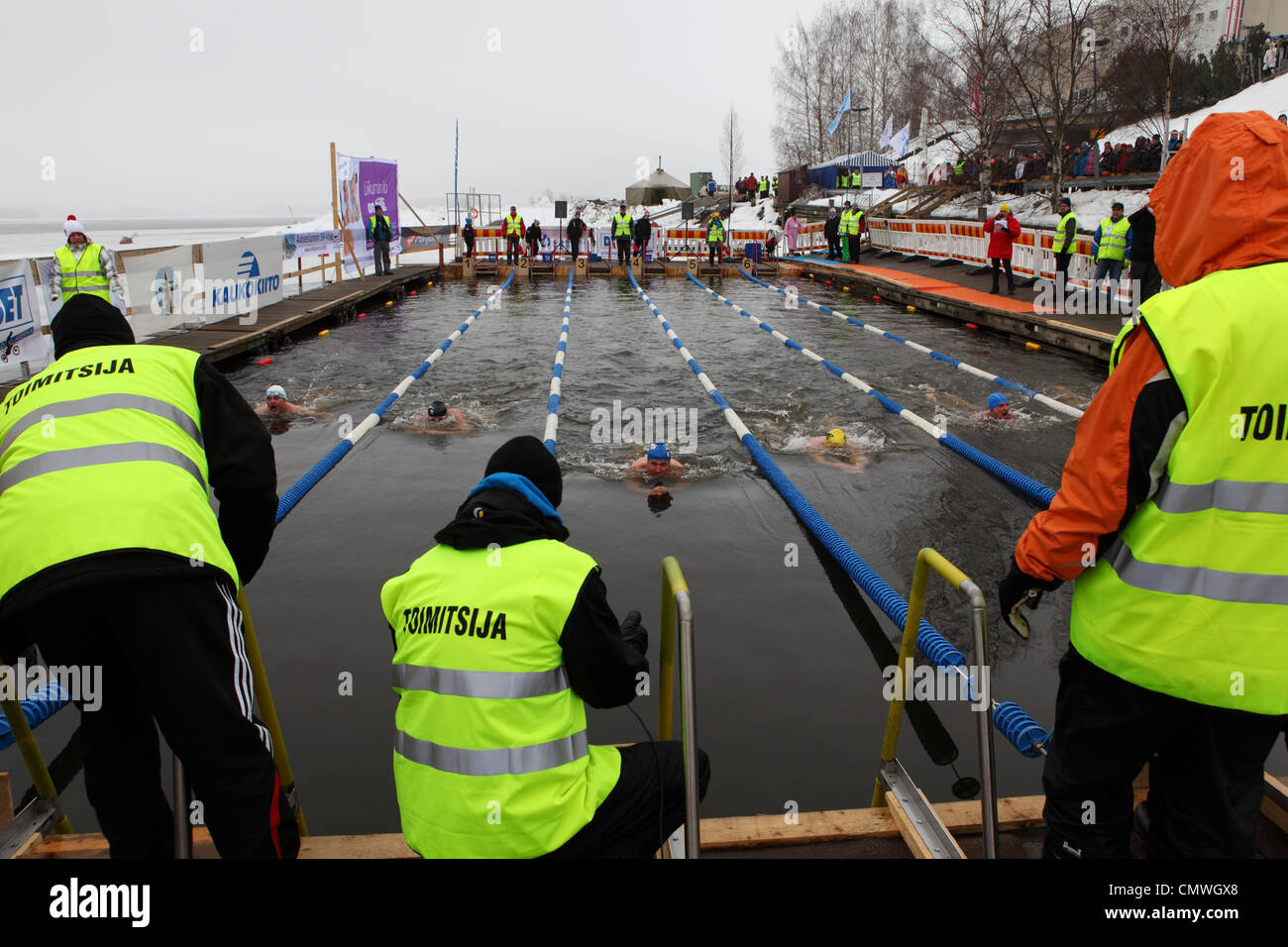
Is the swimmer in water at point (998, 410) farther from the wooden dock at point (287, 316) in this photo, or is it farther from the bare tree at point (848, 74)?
the bare tree at point (848, 74)

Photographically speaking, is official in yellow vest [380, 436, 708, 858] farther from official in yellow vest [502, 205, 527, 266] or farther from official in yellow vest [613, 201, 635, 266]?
official in yellow vest [613, 201, 635, 266]

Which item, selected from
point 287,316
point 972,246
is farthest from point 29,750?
point 972,246

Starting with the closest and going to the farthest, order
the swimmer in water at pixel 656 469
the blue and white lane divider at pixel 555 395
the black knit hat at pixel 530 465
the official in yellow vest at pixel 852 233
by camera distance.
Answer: the black knit hat at pixel 530 465
the swimmer in water at pixel 656 469
the blue and white lane divider at pixel 555 395
the official in yellow vest at pixel 852 233

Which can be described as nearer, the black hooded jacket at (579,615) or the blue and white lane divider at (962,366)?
the black hooded jacket at (579,615)

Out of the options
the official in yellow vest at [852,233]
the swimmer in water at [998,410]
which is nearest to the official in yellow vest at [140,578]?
the swimmer in water at [998,410]

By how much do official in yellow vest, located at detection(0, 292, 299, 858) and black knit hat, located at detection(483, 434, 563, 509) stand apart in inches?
32.3

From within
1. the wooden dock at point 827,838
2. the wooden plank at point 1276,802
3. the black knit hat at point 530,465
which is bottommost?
the wooden dock at point 827,838

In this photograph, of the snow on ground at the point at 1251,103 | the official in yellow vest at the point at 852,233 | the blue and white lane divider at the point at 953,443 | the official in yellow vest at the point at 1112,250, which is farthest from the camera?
the snow on ground at the point at 1251,103

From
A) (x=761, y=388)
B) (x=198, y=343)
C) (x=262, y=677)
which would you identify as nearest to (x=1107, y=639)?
(x=262, y=677)

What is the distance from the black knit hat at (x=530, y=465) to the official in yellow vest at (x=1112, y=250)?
13.4 m

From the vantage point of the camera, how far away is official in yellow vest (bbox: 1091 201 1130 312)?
13172 millimetres

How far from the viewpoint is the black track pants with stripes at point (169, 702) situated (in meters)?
2.16

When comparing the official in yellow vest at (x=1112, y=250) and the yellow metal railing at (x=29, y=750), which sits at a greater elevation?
the official in yellow vest at (x=1112, y=250)

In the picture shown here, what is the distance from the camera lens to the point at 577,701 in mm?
2168
